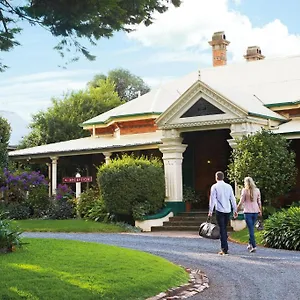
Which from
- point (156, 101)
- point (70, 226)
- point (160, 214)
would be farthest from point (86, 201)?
point (156, 101)

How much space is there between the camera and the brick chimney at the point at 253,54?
107ft

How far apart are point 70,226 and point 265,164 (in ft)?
21.8

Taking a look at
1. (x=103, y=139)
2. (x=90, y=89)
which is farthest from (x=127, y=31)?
(x=90, y=89)

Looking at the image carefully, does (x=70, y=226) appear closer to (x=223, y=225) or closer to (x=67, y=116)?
(x=223, y=225)

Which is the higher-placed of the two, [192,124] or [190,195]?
[192,124]

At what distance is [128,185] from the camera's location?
20562mm

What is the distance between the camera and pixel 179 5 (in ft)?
28.9

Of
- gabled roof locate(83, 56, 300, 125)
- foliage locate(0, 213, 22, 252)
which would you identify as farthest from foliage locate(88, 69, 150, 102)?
foliage locate(0, 213, 22, 252)

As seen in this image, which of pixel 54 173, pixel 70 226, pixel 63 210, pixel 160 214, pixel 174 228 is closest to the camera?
pixel 70 226

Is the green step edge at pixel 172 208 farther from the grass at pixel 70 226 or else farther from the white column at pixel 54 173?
the white column at pixel 54 173

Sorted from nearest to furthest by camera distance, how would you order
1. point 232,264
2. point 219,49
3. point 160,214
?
1. point 232,264
2. point 160,214
3. point 219,49

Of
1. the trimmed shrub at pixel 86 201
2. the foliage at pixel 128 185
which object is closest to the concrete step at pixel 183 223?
the foliage at pixel 128 185

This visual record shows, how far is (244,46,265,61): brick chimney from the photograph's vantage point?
3256 cm

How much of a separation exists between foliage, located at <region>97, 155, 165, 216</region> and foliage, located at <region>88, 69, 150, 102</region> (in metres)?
45.0
